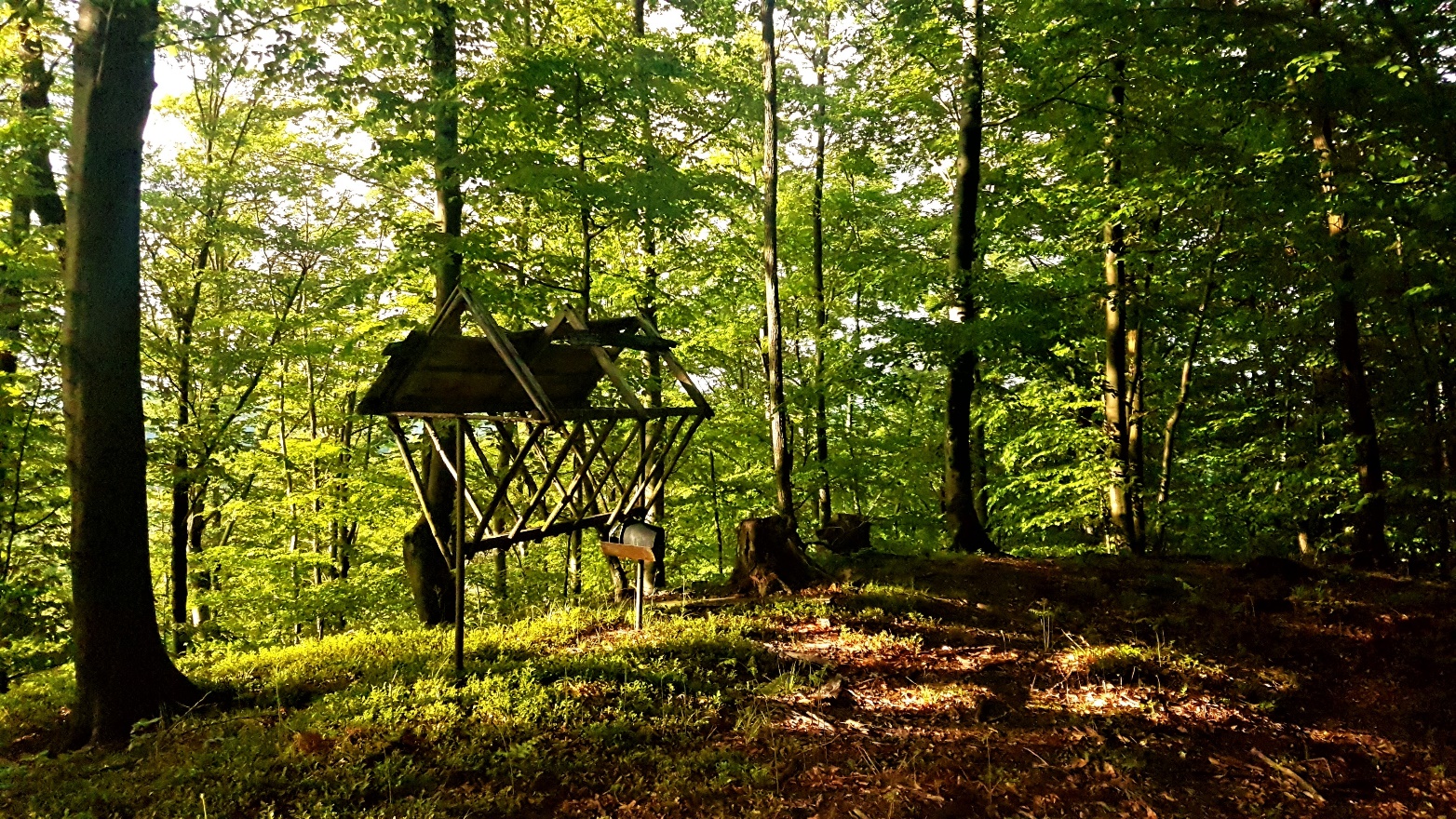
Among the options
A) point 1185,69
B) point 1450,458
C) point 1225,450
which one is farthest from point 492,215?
point 1450,458

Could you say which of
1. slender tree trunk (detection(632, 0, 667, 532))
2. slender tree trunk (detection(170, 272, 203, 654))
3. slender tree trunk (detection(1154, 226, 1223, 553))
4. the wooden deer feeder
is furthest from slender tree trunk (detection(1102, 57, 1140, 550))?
slender tree trunk (detection(170, 272, 203, 654))

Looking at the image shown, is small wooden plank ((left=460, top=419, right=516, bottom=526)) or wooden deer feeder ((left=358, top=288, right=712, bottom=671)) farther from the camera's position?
small wooden plank ((left=460, top=419, right=516, bottom=526))

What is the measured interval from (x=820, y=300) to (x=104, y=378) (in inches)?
457

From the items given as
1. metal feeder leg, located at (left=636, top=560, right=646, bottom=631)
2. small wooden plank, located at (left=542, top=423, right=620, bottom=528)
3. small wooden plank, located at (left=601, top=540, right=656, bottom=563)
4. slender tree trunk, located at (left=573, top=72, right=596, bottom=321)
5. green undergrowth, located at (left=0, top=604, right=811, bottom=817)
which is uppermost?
slender tree trunk, located at (left=573, top=72, right=596, bottom=321)

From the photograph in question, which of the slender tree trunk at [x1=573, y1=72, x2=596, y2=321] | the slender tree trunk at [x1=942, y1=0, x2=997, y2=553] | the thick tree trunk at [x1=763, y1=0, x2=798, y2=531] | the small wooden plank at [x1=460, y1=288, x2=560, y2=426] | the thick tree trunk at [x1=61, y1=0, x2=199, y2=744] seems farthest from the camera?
the slender tree trunk at [x1=942, y1=0, x2=997, y2=553]

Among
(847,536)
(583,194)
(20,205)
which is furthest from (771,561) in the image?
(20,205)

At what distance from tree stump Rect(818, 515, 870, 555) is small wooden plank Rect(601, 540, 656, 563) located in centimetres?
460

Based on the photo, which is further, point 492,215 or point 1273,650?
point 492,215


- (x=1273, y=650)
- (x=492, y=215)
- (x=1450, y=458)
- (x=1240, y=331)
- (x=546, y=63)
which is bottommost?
(x=1273, y=650)

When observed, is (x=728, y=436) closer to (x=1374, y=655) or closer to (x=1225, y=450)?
(x=1225, y=450)

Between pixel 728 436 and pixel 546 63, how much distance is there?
9108mm

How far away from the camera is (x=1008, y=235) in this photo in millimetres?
13992

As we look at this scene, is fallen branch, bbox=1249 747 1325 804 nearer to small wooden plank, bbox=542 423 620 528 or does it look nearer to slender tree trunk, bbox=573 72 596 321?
small wooden plank, bbox=542 423 620 528

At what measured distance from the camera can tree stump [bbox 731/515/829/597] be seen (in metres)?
8.53
